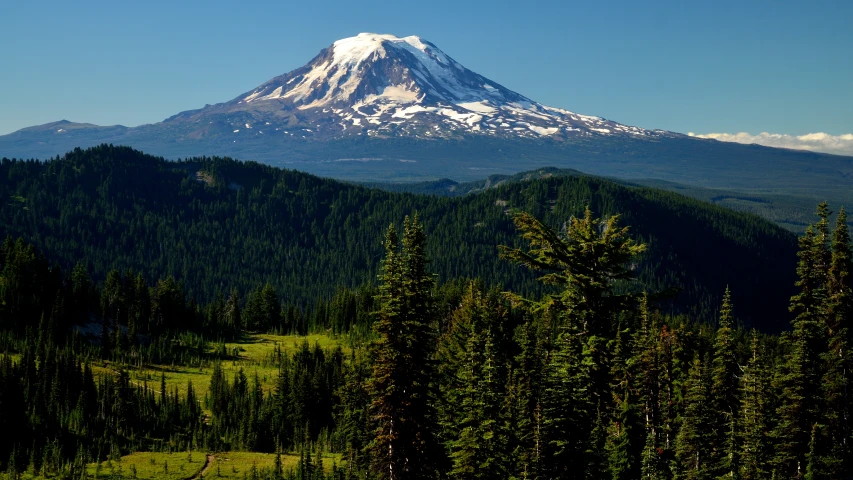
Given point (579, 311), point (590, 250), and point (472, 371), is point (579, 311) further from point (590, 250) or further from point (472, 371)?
point (472, 371)

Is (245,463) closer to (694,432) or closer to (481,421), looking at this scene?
(694,432)

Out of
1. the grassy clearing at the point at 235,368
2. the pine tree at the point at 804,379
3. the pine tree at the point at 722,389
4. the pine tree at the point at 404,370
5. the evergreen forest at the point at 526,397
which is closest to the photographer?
the pine tree at the point at 404,370

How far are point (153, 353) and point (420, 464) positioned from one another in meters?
99.7

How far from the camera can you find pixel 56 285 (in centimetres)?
12056

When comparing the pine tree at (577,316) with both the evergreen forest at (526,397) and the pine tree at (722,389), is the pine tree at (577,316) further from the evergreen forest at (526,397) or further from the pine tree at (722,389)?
the pine tree at (722,389)

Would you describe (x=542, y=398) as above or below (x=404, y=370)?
below

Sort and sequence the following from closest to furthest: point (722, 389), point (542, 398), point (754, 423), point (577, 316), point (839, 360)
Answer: point (577, 316) < point (542, 398) < point (754, 423) < point (839, 360) < point (722, 389)

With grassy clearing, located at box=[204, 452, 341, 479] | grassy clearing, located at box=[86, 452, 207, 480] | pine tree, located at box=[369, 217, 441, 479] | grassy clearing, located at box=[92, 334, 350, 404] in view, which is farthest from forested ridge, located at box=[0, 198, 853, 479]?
grassy clearing, located at box=[92, 334, 350, 404]

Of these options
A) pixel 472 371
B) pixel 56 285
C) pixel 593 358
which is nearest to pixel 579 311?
pixel 593 358

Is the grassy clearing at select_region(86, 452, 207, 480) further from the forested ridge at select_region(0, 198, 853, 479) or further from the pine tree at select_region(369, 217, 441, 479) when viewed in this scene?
the pine tree at select_region(369, 217, 441, 479)

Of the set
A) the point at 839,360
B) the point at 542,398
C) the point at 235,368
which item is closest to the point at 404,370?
the point at 542,398

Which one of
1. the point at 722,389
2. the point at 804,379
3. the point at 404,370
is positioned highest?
the point at 404,370

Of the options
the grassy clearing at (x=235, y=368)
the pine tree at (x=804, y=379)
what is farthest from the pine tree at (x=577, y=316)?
the grassy clearing at (x=235, y=368)

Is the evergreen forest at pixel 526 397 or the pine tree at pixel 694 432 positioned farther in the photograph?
the pine tree at pixel 694 432
